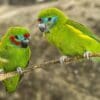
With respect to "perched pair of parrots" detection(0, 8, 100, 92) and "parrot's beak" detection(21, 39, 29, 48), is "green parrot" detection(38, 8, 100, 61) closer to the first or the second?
"perched pair of parrots" detection(0, 8, 100, 92)

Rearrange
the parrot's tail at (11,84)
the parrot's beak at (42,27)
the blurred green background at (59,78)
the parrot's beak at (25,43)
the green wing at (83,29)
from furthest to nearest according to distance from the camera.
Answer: the blurred green background at (59,78) → the parrot's tail at (11,84) → the green wing at (83,29) → the parrot's beak at (25,43) → the parrot's beak at (42,27)

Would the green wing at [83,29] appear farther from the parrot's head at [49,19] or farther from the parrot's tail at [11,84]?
the parrot's tail at [11,84]

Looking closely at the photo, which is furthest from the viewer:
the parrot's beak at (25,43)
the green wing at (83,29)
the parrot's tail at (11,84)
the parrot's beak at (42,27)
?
the parrot's tail at (11,84)

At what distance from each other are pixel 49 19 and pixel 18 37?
0.27m

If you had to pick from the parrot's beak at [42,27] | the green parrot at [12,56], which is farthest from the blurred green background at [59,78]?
the parrot's beak at [42,27]

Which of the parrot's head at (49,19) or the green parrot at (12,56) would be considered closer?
the parrot's head at (49,19)

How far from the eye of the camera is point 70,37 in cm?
293

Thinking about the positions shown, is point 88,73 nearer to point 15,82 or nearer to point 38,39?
point 38,39

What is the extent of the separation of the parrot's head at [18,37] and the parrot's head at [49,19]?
0.35 ft

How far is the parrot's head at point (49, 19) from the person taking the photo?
8.36 feet

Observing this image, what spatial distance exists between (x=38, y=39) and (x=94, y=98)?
1.10 m

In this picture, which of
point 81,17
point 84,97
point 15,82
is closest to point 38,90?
point 84,97

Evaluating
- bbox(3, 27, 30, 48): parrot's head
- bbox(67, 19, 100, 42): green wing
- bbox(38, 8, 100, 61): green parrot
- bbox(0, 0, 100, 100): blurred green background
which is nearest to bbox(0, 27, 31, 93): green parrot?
bbox(3, 27, 30, 48): parrot's head

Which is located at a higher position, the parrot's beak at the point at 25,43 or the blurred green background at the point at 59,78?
the parrot's beak at the point at 25,43
